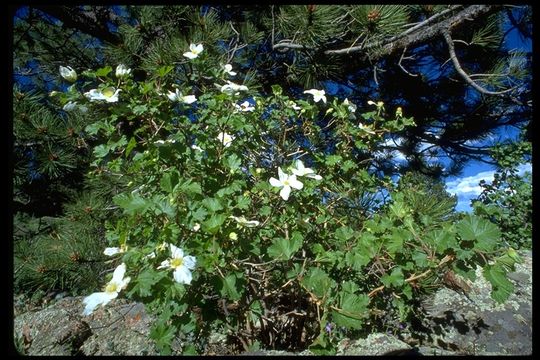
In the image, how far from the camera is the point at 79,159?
256cm

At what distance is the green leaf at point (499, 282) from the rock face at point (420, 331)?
44cm

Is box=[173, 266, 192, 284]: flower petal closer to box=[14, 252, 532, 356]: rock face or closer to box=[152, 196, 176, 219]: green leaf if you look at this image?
box=[152, 196, 176, 219]: green leaf

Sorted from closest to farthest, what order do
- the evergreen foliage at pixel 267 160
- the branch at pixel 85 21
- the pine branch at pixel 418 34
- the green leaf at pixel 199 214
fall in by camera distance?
the green leaf at pixel 199 214 < the evergreen foliage at pixel 267 160 < the pine branch at pixel 418 34 < the branch at pixel 85 21

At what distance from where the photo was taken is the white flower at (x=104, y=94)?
105cm

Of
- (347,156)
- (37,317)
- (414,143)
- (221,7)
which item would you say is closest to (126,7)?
(221,7)

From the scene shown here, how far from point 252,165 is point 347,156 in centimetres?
46

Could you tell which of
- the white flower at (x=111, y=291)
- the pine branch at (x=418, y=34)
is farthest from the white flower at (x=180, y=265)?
the pine branch at (x=418, y=34)

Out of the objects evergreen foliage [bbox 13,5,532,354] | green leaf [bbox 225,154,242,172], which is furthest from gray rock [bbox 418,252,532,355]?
green leaf [bbox 225,154,242,172]

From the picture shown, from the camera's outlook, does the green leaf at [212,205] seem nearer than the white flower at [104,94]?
Yes

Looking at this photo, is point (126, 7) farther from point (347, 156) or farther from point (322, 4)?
point (347, 156)

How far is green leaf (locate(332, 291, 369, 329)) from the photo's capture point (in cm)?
92

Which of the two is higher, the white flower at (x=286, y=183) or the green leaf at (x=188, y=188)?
the white flower at (x=286, y=183)

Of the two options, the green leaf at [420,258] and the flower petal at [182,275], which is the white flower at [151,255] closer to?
the flower petal at [182,275]

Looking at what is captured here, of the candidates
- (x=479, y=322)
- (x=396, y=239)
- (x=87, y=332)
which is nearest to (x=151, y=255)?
(x=396, y=239)
